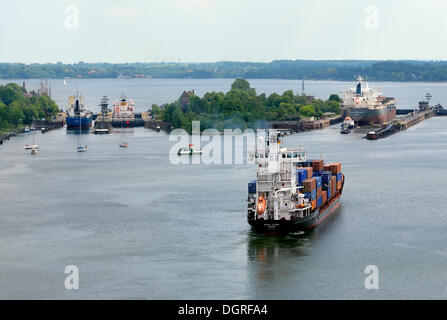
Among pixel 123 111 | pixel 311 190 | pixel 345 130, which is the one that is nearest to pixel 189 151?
pixel 345 130

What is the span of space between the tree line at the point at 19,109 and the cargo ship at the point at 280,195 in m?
46.2

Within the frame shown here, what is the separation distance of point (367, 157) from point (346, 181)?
11.5 meters

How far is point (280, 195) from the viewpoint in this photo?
33312 mm

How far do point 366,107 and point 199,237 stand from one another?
60691 mm

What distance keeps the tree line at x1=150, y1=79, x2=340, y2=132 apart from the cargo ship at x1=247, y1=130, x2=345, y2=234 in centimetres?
4142

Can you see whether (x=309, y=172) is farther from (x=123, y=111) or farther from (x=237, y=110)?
(x=123, y=111)

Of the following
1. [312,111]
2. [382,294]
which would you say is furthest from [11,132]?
[382,294]

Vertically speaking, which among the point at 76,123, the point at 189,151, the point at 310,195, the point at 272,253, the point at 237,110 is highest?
the point at 237,110

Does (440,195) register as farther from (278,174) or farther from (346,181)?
(278,174)

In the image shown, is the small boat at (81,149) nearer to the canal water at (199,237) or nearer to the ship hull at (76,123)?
the canal water at (199,237)

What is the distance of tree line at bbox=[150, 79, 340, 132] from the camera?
78.9 metres

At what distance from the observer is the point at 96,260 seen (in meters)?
29.8

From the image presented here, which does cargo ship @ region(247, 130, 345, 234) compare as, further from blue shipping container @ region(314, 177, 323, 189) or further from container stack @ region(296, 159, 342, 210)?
blue shipping container @ region(314, 177, 323, 189)

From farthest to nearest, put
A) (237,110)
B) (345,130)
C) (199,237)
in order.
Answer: (237,110)
(345,130)
(199,237)
